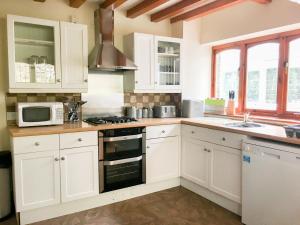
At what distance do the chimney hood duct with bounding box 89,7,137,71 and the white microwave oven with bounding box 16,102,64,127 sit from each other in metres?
0.66

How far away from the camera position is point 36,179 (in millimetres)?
2373

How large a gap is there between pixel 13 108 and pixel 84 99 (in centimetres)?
80

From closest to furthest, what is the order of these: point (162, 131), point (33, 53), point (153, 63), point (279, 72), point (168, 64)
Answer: point (33, 53)
point (279, 72)
point (162, 131)
point (153, 63)
point (168, 64)

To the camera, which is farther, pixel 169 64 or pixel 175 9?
pixel 169 64

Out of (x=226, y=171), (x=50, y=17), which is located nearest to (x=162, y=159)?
(x=226, y=171)

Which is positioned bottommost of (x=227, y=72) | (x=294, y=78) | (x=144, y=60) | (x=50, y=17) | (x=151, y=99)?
(x=151, y=99)

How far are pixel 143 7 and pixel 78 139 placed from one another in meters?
1.77

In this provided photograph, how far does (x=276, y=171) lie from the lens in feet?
6.70

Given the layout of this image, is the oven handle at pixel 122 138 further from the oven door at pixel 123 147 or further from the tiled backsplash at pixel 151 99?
the tiled backsplash at pixel 151 99

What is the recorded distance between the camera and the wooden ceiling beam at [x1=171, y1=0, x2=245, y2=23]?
2.83m

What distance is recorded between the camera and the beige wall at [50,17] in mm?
2699

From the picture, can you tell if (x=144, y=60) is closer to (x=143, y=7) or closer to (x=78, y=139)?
(x=143, y=7)

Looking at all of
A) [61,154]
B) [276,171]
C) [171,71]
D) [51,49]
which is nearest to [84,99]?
[51,49]

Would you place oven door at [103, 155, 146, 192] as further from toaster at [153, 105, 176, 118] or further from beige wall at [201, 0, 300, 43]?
beige wall at [201, 0, 300, 43]
